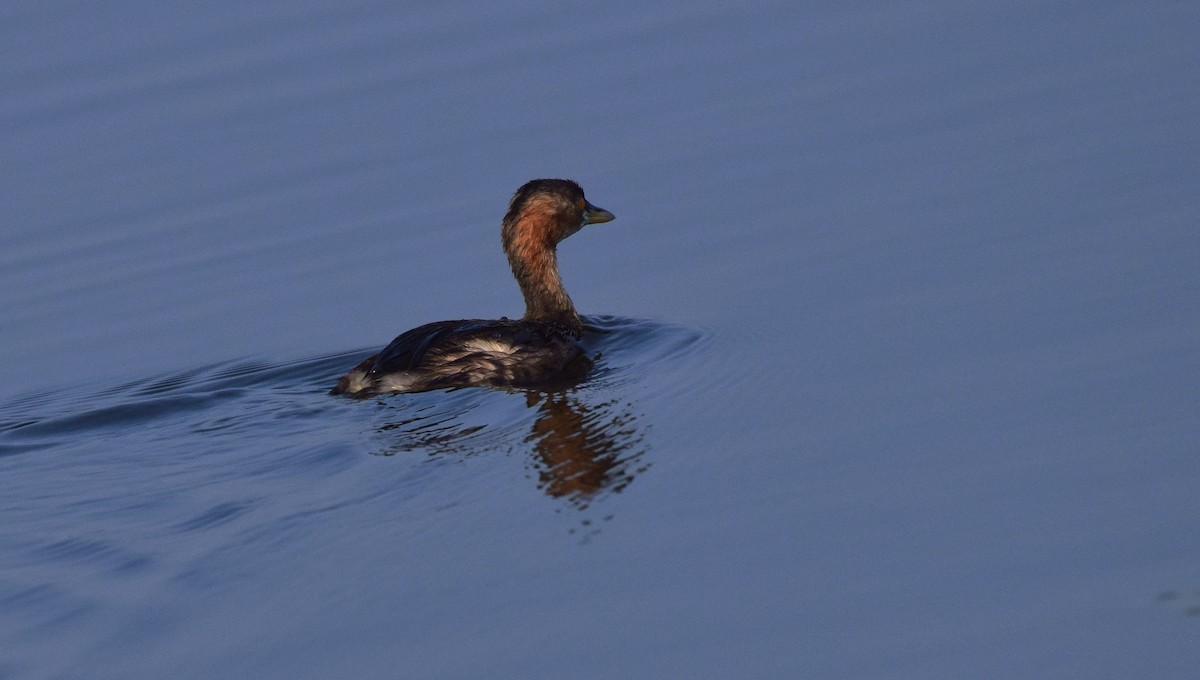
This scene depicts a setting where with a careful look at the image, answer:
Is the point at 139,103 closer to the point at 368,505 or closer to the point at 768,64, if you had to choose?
the point at 768,64

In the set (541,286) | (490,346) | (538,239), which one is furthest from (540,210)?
(490,346)

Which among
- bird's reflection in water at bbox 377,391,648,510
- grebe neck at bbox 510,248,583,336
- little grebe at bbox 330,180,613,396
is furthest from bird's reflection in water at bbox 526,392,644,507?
grebe neck at bbox 510,248,583,336

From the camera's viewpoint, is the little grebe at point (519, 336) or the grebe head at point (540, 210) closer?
the little grebe at point (519, 336)

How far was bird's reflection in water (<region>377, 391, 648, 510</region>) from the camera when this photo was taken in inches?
331

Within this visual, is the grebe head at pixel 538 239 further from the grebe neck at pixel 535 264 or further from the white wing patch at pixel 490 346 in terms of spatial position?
the white wing patch at pixel 490 346

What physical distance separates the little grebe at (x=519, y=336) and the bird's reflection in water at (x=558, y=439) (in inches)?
12.4

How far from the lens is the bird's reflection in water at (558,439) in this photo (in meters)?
8.41

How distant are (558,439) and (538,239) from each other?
115 inches

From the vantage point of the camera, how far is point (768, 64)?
15.1 m

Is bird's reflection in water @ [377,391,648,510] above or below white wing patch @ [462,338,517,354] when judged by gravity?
below

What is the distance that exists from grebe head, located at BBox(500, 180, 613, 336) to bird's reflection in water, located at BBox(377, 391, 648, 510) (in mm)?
1561

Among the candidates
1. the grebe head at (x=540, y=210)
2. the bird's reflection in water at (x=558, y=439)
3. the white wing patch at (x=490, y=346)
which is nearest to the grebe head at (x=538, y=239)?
the grebe head at (x=540, y=210)

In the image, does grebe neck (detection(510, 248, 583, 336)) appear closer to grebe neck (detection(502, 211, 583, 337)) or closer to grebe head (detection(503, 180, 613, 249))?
grebe neck (detection(502, 211, 583, 337))

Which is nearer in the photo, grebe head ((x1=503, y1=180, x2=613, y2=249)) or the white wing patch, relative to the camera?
the white wing patch
